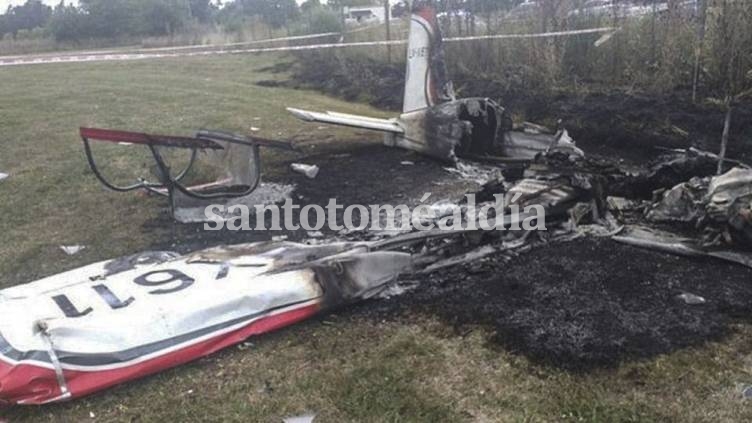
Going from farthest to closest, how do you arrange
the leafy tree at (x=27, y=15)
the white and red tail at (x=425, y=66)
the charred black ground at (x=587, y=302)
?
the leafy tree at (x=27, y=15), the white and red tail at (x=425, y=66), the charred black ground at (x=587, y=302)

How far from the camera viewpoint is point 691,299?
11.8ft

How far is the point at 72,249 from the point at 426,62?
189 inches

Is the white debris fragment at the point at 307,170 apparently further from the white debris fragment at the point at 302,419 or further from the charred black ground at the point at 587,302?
the white debris fragment at the point at 302,419

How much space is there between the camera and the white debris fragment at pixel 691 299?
11.7ft

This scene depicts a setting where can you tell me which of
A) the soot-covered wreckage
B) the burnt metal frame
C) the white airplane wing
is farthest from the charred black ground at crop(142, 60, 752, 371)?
the white airplane wing

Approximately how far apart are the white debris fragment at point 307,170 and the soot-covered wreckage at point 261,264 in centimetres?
90

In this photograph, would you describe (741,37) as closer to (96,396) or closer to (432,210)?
(432,210)

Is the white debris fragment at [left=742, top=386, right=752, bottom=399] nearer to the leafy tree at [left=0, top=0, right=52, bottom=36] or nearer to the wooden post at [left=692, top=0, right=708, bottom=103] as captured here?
the wooden post at [left=692, top=0, right=708, bottom=103]

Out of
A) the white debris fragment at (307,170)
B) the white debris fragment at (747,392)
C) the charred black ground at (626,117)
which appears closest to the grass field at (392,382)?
the white debris fragment at (747,392)

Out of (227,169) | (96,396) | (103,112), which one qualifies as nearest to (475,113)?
(227,169)

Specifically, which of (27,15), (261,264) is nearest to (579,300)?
(261,264)

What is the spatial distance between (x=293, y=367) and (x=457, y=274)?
1.41 metres

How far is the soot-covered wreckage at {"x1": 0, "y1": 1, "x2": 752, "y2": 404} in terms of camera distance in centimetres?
292

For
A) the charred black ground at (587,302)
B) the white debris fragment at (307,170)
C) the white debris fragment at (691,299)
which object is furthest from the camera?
the white debris fragment at (307,170)
